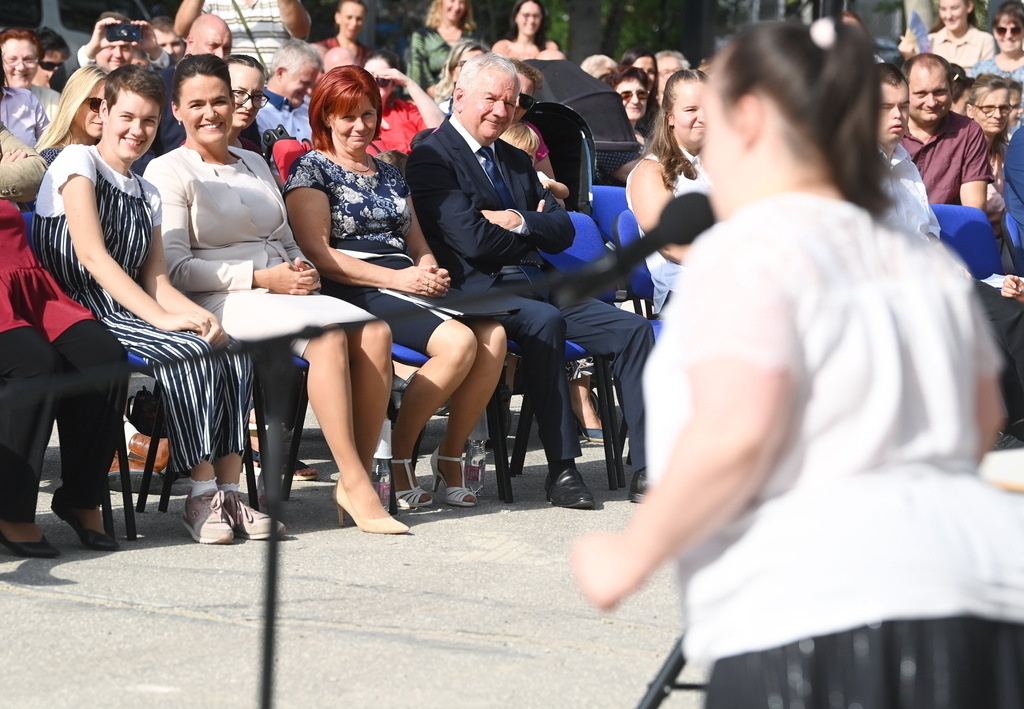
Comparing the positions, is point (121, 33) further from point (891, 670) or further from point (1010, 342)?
point (891, 670)

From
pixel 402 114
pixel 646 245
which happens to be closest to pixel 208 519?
pixel 646 245

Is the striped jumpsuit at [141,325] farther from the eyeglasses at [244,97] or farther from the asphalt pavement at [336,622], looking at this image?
the eyeglasses at [244,97]

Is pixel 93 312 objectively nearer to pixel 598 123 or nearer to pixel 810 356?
pixel 810 356

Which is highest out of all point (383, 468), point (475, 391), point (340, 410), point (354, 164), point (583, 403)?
point (354, 164)

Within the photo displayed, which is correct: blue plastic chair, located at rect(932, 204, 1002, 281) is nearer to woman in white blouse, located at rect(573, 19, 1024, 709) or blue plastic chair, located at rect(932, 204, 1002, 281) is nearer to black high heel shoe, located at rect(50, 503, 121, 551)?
black high heel shoe, located at rect(50, 503, 121, 551)

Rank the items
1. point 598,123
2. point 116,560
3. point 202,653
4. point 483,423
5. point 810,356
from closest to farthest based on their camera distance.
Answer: point 810,356 < point 202,653 < point 116,560 < point 483,423 < point 598,123

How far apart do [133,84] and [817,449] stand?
3.90 m

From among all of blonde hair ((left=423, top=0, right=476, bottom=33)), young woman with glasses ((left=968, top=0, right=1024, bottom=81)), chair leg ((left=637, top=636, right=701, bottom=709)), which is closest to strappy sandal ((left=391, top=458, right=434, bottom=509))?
chair leg ((left=637, top=636, right=701, bottom=709))

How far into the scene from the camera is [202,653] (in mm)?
3449

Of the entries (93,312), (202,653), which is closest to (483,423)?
(93,312)

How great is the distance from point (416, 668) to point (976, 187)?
16.9 feet

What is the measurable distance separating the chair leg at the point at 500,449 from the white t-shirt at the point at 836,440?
3.78 m

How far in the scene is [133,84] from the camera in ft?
15.9

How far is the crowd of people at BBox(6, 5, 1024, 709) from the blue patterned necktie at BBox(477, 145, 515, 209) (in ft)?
0.04
